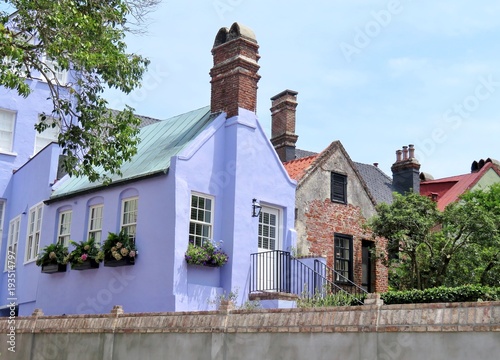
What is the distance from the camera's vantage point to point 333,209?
70.1 feet

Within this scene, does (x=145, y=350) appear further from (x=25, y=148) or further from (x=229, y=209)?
(x=25, y=148)

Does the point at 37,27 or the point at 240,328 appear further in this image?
the point at 37,27

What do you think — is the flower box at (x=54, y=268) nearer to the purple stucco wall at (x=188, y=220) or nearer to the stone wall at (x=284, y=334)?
the purple stucco wall at (x=188, y=220)

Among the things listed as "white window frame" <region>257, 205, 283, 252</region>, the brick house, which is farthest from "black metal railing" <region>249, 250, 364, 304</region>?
the brick house

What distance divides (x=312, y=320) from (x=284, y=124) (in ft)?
48.4

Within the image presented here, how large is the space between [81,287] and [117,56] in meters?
7.01

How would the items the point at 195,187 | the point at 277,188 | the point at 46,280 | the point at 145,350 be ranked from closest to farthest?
the point at 145,350, the point at 195,187, the point at 277,188, the point at 46,280

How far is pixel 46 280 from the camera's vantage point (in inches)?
758

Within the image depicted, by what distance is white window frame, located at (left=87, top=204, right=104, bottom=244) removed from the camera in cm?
1800

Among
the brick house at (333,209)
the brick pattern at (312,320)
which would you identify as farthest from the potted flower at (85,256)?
the brick house at (333,209)

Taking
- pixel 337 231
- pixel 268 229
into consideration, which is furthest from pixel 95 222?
pixel 337 231

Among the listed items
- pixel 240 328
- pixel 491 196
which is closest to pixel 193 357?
pixel 240 328

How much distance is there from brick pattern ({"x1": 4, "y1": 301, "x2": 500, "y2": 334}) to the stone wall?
0.4 inches

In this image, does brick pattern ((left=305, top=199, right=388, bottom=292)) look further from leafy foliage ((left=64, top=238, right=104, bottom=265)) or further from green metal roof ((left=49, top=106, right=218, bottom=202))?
leafy foliage ((left=64, top=238, right=104, bottom=265))
